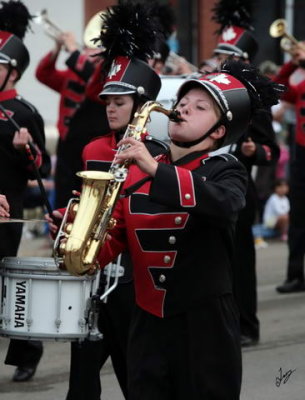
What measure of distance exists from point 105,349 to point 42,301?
14.5 inches

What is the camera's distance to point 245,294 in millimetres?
7059

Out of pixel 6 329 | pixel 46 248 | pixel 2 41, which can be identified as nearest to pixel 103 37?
pixel 2 41

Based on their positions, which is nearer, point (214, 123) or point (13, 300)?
point (214, 123)

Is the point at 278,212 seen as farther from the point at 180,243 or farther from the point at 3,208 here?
Result: the point at 180,243

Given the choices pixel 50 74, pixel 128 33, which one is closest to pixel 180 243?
pixel 128 33

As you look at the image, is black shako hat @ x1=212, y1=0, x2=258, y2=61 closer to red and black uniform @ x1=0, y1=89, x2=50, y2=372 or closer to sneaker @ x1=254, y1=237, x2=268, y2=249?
red and black uniform @ x1=0, y1=89, x2=50, y2=372

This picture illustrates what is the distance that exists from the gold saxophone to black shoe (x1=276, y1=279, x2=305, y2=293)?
5290mm

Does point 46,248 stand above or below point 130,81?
below

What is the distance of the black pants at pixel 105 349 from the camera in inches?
193

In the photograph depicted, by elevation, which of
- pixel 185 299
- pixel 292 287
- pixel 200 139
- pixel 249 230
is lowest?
pixel 292 287

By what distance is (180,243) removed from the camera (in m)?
3.94

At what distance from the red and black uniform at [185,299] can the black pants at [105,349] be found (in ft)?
2.90

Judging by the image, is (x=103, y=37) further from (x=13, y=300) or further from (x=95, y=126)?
(x=95, y=126)

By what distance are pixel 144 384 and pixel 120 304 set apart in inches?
39.2
